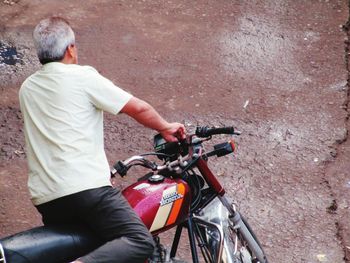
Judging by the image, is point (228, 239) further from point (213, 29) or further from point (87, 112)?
point (213, 29)

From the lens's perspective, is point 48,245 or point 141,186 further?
point 141,186

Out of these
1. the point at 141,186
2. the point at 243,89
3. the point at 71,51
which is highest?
the point at 71,51

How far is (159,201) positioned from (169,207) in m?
0.07

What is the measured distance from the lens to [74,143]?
358 cm

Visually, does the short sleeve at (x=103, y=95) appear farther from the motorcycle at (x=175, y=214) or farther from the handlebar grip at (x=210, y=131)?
the handlebar grip at (x=210, y=131)

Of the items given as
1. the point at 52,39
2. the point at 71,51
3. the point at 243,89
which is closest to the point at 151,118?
the point at 71,51

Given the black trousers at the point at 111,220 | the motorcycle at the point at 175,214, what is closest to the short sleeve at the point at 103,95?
the motorcycle at the point at 175,214

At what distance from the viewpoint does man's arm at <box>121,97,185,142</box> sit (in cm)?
367

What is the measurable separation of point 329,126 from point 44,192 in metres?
3.47

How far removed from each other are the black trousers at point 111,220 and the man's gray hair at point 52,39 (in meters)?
0.76

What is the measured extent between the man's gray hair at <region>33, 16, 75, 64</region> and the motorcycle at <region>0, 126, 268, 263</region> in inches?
27.1

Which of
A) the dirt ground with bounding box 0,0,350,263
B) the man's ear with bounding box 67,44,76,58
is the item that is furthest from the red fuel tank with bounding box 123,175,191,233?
the dirt ground with bounding box 0,0,350,263

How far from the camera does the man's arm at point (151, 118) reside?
3672 mm

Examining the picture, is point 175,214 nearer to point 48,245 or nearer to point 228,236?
point 228,236
